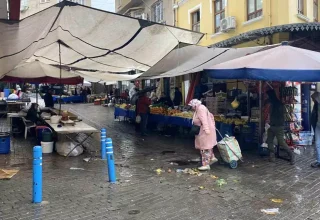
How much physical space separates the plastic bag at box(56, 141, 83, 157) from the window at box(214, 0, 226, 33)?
33.1 ft

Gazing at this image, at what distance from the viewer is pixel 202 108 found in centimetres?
748

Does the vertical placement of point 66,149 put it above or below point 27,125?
below

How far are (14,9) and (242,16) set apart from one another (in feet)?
34.6

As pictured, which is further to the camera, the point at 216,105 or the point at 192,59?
the point at 192,59

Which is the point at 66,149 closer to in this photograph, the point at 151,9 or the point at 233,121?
the point at 233,121

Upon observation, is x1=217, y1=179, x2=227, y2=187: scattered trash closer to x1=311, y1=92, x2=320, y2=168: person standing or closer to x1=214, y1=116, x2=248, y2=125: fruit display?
x1=311, y1=92, x2=320, y2=168: person standing

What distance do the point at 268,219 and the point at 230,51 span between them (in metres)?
6.75

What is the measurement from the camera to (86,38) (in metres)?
9.43

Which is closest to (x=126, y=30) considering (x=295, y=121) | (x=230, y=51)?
(x=230, y=51)

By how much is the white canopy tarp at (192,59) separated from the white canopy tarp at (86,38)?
40cm

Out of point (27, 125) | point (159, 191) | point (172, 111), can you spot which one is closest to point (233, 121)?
point (172, 111)

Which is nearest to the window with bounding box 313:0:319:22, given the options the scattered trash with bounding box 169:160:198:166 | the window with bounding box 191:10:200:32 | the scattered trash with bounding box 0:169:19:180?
the window with bounding box 191:10:200:32

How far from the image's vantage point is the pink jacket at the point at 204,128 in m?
7.43

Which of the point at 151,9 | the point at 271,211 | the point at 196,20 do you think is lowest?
the point at 271,211
